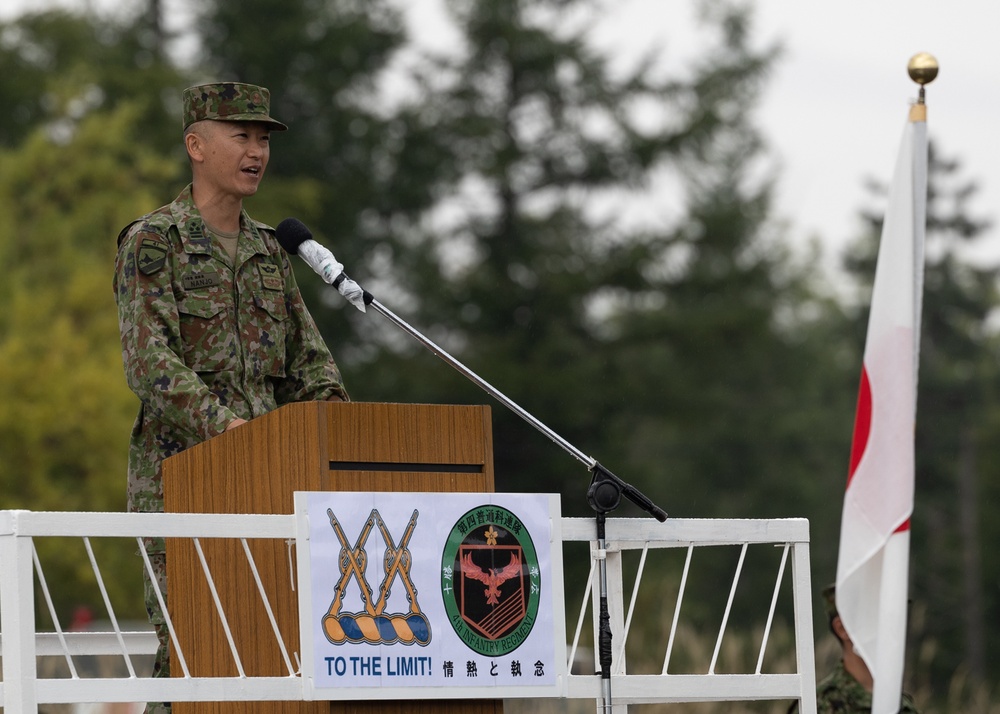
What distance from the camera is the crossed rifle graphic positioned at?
429 centimetres

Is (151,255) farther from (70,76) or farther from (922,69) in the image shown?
(70,76)

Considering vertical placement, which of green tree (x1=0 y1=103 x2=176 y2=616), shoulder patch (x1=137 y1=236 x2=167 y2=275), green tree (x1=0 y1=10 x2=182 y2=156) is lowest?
shoulder patch (x1=137 y1=236 x2=167 y2=275)

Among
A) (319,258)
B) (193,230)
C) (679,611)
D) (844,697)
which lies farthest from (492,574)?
(844,697)

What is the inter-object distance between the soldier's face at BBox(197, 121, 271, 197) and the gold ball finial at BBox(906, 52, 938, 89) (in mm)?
1789

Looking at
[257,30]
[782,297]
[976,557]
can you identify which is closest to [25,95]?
[257,30]

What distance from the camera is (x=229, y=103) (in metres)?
5.27

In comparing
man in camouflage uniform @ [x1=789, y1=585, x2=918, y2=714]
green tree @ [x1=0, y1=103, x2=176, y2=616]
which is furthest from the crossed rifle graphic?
green tree @ [x1=0, y1=103, x2=176, y2=616]

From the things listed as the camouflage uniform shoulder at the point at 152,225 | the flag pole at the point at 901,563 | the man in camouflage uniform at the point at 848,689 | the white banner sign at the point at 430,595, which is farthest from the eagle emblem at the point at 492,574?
the man in camouflage uniform at the point at 848,689

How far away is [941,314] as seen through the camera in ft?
139

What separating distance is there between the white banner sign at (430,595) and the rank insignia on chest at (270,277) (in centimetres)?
121

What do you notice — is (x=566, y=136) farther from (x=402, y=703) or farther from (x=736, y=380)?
(x=402, y=703)

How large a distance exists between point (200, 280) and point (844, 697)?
401 cm

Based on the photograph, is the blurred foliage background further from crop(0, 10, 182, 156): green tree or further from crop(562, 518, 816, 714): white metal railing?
crop(562, 518, 816, 714): white metal railing

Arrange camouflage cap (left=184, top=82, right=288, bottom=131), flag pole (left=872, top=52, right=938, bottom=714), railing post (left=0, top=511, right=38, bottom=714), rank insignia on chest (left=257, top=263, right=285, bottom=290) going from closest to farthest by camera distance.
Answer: railing post (left=0, top=511, right=38, bottom=714)
flag pole (left=872, top=52, right=938, bottom=714)
camouflage cap (left=184, top=82, right=288, bottom=131)
rank insignia on chest (left=257, top=263, right=285, bottom=290)
